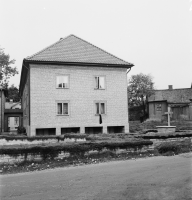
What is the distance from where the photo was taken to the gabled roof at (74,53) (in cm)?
2559

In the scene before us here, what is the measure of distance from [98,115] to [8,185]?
1982 centimetres

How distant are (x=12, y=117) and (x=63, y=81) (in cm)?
3553

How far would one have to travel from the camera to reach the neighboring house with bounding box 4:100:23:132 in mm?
46219

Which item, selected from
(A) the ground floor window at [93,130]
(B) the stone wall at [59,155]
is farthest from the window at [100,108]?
(B) the stone wall at [59,155]

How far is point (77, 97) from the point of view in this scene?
2602cm

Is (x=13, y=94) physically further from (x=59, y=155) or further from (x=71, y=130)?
(x=59, y=155)

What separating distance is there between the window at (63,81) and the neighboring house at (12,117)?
23.1 meters

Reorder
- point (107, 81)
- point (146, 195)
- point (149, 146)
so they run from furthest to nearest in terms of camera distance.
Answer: point (107, 81) < point (149, 146) < point (146, 195)

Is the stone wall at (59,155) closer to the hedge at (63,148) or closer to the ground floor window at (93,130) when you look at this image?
the hedge at (63,148)

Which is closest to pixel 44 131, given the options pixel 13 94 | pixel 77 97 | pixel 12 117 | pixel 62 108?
pixel 62 108

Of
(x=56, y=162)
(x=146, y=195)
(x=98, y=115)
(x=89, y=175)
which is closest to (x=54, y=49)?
(x=98, y=115)

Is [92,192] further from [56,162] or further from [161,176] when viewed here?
[56,162]

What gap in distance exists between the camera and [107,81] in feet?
89.1

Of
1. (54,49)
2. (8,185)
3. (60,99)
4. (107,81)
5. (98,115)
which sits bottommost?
(8,185)
